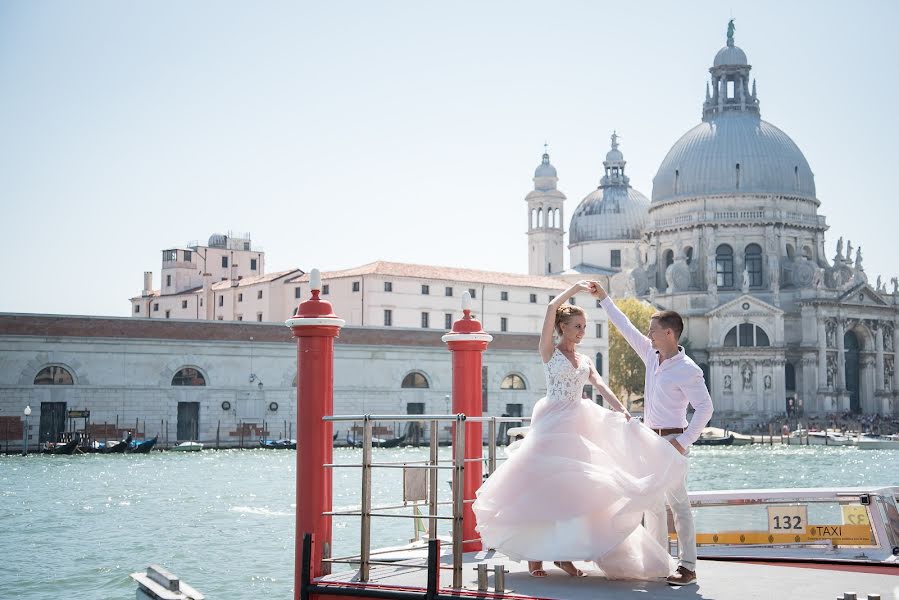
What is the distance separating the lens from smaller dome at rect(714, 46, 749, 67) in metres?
80.0

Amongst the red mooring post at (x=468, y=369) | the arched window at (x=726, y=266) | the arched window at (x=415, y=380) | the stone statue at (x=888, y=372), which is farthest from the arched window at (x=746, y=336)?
the red mooring post at (x=468, y=369)

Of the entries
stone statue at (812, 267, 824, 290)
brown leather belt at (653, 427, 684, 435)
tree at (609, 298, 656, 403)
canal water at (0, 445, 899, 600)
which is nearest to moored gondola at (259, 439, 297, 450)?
canal water at (0, 445, 899, 600)

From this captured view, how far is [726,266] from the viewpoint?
74.7 meters

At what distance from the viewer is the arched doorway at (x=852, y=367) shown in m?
72.8

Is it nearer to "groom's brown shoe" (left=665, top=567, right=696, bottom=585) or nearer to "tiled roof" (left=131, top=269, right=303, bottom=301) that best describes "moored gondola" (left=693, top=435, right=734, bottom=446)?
"tiled roof" (left=131, top=269, right=303, bottom=301)

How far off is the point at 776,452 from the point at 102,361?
28.8m

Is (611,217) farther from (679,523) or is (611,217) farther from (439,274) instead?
(679,523)

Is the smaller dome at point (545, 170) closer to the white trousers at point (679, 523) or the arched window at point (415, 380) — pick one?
the arched window at point (415, 380)

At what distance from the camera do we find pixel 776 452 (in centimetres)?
5294

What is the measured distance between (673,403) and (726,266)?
227ft

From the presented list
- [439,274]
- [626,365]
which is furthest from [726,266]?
[439,274]

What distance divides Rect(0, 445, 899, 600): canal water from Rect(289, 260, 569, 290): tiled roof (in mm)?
16880

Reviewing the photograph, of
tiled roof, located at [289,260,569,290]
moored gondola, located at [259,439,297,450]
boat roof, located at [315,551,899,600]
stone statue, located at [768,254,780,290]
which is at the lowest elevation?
boat roof, located at [315,551,899,600]

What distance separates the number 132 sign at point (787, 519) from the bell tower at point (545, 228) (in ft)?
292
